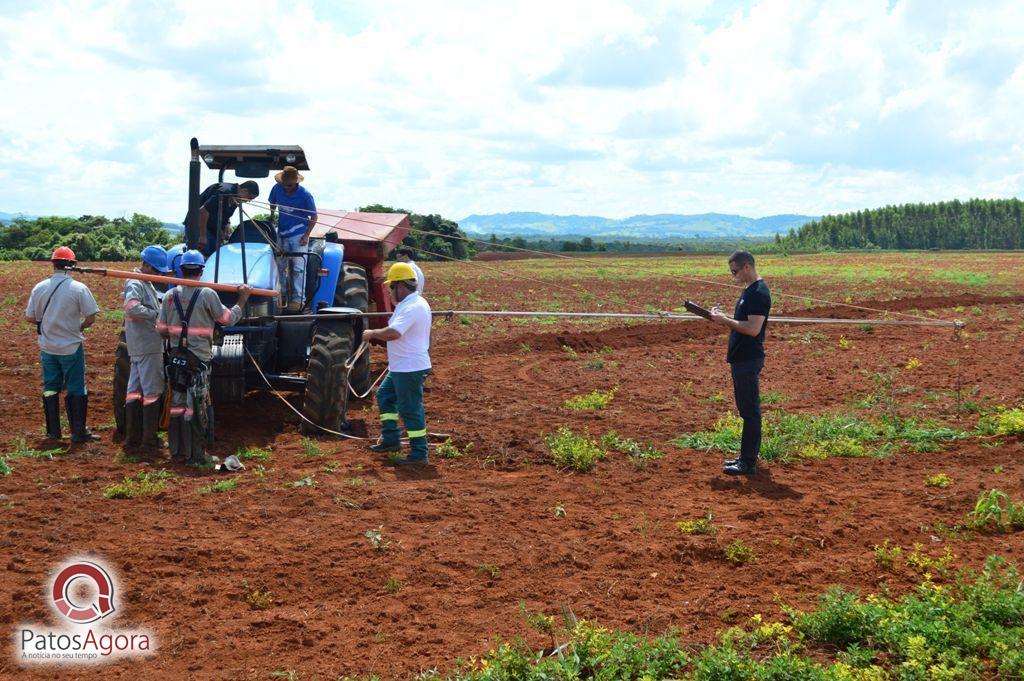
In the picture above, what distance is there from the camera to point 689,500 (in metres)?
7.46

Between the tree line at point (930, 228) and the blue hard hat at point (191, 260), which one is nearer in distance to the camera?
the blue hard hat at point (191, 260)

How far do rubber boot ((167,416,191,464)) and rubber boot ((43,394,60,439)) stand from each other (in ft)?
5.55

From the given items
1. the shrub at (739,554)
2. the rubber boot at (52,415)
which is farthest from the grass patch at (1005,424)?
the rubber boot at (52,415)

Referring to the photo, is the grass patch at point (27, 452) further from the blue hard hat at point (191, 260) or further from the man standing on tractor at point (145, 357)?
the blue hard hat at point (191, 260)

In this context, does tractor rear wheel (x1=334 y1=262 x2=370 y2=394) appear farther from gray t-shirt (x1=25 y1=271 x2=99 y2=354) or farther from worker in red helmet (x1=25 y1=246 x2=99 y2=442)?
gray t-shirt (x1=25 y1=271 x2=99 y2=354)

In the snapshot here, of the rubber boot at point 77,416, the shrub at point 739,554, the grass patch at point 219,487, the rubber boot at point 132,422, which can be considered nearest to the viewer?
the shrub at point 739,554

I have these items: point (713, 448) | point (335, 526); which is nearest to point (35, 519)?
point (335, 526)

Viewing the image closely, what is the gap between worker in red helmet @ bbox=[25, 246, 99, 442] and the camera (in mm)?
9023

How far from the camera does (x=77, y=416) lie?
909 centimetres

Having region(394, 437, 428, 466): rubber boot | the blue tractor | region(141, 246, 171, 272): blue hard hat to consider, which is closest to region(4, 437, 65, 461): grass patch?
the blue tractor

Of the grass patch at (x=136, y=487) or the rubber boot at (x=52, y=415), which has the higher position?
the rubber boot at (x=52, y=415)

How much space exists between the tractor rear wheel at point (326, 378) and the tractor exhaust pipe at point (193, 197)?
6.39ft

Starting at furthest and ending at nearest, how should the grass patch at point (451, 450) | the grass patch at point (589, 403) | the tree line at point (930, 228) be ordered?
1. the tree line at point (930, 228)
2. the grass patch at point (589, 403)
3. the grass patch at point (451, 450)

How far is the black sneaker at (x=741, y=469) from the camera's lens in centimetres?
816
